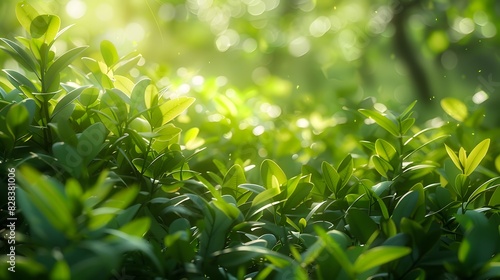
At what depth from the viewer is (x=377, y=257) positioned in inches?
26.0

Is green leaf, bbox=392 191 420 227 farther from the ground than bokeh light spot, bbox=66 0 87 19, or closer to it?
closer to it

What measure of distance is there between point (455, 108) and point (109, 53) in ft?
2.89

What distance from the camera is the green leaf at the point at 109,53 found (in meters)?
1.08

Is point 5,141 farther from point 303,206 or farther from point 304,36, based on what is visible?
point 304,36

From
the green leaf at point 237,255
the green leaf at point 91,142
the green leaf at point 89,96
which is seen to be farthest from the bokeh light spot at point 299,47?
the green leaf at point 237,255

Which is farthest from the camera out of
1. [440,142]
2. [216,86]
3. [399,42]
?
[399,42]

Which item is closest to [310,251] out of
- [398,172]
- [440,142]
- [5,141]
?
[398,172]

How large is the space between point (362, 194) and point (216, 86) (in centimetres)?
109

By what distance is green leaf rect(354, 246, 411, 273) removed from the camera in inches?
25.6

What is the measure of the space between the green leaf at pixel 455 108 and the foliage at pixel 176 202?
0.61 feet

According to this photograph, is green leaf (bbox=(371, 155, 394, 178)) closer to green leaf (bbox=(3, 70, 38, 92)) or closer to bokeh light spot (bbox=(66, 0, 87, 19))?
green leaf (bbox=(3, 70, 38, 92))

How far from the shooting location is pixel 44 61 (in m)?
0.95

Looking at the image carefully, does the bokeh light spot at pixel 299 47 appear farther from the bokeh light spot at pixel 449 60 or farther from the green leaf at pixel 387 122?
the green leaf at pixel 387 122

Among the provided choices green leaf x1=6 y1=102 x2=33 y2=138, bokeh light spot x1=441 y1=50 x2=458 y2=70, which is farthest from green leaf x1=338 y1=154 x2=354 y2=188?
bokeh light spot x1=441 y1=50 x2=458 y2=70
